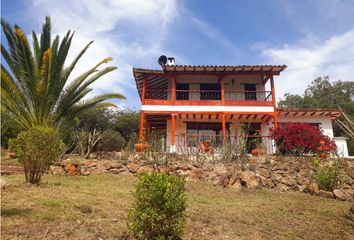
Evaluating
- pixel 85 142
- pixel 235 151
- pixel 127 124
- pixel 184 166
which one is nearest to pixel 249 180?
pixel 235 151

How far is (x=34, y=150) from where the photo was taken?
7.66 m

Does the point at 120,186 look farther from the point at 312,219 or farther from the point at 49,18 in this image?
the point at 49,18

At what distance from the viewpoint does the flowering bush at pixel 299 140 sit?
13227mm

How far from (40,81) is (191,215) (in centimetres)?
A: 779

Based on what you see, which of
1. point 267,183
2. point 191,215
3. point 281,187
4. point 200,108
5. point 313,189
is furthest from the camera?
point 200,108

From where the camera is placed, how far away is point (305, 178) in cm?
1136

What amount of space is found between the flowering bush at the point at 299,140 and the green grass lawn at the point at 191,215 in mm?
4902

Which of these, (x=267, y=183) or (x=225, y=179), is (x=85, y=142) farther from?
(x=267, y=183)

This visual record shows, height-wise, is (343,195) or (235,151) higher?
(235,151)

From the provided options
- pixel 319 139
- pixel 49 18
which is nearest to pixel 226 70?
pixel 319 139

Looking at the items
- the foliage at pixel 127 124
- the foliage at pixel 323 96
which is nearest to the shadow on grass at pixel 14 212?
the foliage at pixel 127 124

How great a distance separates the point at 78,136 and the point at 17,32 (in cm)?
671

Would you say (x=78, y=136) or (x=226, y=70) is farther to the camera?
(x=226, y=70)

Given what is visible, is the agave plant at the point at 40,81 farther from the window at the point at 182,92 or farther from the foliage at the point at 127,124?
the foliage at the point at 127,124
